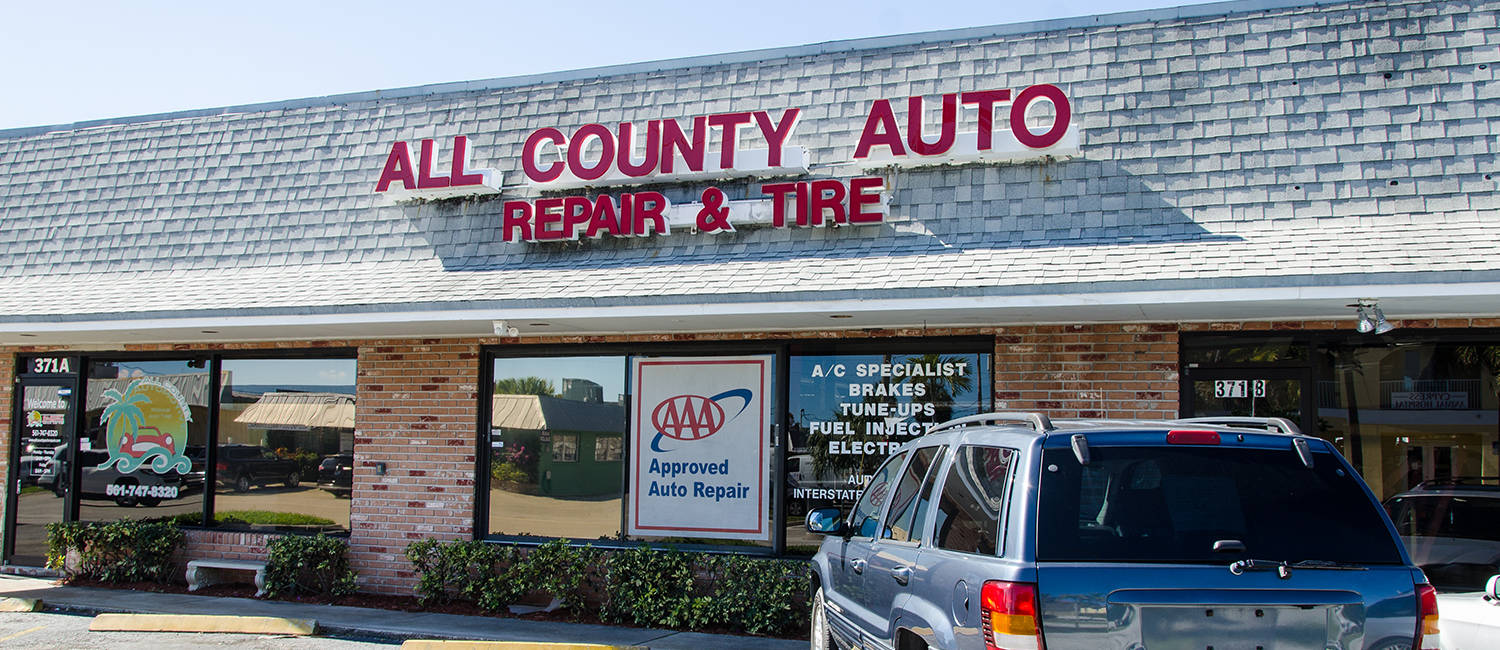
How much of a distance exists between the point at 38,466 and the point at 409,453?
4.76 m

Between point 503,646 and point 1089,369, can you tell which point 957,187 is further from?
point 503,646

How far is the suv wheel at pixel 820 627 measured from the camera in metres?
6.80

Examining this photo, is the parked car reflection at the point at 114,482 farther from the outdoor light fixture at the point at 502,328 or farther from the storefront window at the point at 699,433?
the outdoor light fixture at the point at 502,328

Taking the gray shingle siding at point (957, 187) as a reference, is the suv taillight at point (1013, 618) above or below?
below

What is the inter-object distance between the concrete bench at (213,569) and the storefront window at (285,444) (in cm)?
48

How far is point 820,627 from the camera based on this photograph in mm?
7062

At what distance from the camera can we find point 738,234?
10406 millimetres

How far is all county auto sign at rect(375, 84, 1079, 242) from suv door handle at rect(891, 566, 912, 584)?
5073mm

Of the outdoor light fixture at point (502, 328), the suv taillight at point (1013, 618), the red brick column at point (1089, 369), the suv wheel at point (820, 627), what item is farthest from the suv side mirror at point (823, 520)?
the outdoor light fixture at point (502, 328)

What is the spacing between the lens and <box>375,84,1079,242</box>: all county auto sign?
32.2 ft

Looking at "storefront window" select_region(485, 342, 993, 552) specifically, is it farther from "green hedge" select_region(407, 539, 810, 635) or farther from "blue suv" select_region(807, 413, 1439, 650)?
"blue suv" select_region(807, 413, 1439, 650)

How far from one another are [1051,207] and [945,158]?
973mm

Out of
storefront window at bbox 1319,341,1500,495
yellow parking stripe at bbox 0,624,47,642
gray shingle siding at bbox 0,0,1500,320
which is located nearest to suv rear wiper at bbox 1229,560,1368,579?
gray shingle siding at bbox 0,0,1500,320

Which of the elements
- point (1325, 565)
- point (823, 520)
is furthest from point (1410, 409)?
point (1325, 565)
